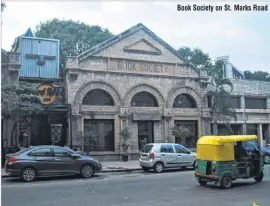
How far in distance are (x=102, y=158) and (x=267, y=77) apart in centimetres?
4572

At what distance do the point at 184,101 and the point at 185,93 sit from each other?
73 cm

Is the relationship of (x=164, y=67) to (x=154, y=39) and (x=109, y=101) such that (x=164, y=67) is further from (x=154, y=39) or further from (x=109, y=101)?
(x=109, y=101)

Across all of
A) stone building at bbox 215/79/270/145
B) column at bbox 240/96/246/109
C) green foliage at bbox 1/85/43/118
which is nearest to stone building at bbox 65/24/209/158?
green foliage at bbox 1/85/43/118

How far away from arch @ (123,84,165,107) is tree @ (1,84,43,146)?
22.5ft

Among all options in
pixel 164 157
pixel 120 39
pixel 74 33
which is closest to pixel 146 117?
pixel 120 39

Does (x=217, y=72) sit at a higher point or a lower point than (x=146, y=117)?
higher

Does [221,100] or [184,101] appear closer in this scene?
[184,101]

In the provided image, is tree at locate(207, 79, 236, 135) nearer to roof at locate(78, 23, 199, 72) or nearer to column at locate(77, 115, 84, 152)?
roof at locate(78, 23, 199, 72)

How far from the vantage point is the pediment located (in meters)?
25.3

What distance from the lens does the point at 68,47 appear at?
39906 millimetres

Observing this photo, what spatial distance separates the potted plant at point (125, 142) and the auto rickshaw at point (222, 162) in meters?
11.1

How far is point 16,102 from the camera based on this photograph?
54.3 feet

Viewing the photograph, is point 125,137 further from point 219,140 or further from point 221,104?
point 219,140

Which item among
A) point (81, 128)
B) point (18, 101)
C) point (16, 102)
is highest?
point (18, 101)
